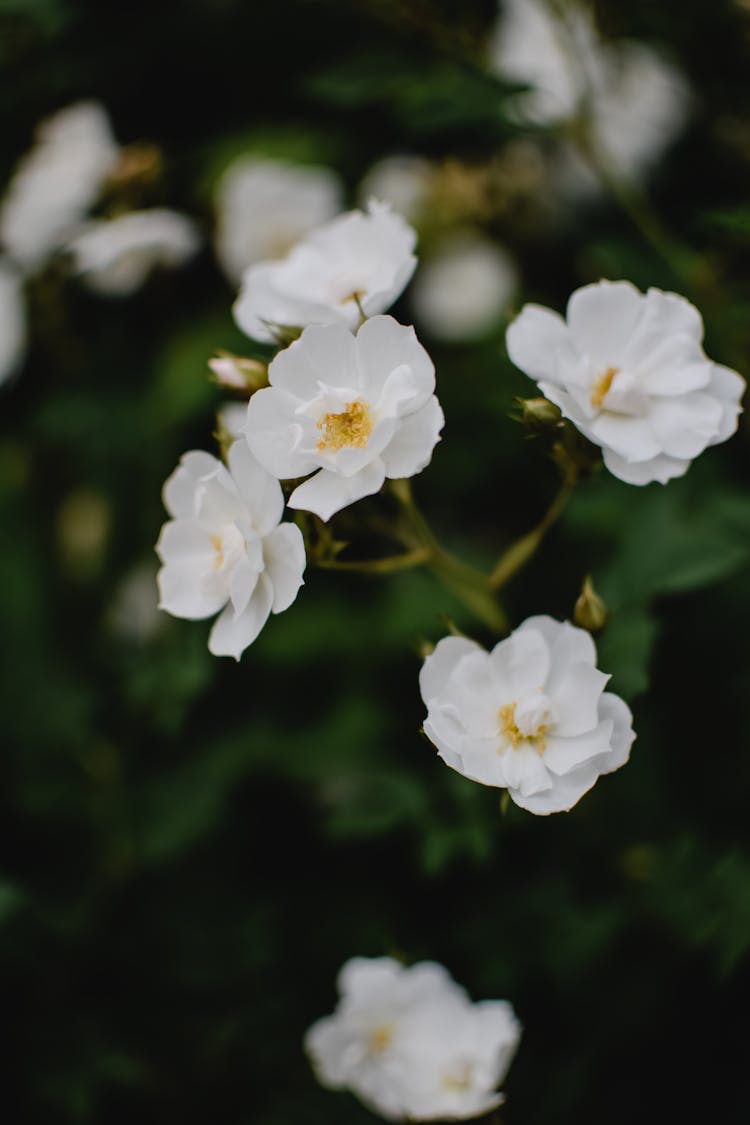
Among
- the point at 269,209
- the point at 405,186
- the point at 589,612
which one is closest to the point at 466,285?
the point at 405,186

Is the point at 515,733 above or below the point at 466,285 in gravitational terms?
above

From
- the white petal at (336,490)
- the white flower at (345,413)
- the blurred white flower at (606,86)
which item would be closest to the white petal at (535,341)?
the white flower at (345,413)

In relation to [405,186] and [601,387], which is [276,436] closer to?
[601,387]

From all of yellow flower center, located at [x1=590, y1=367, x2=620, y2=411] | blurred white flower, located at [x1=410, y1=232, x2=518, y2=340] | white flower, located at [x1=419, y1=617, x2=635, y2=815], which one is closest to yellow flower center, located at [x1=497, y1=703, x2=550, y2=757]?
white flower, located at [x1=419, y1=617, x2=635, y2=815]

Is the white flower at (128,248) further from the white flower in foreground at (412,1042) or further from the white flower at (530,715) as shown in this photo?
the white flower in foreground at (412,1042)

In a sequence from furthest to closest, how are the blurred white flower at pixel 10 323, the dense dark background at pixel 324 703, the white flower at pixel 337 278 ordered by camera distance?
the blurred white flower at pixel 10 323 → the dense dark background at pixel 324 703 → the white flower at pixel 337 278

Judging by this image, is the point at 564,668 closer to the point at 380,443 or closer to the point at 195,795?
the point at 380,443

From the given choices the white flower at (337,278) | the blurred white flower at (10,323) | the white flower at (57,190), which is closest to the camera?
the white flower at (337,278)
